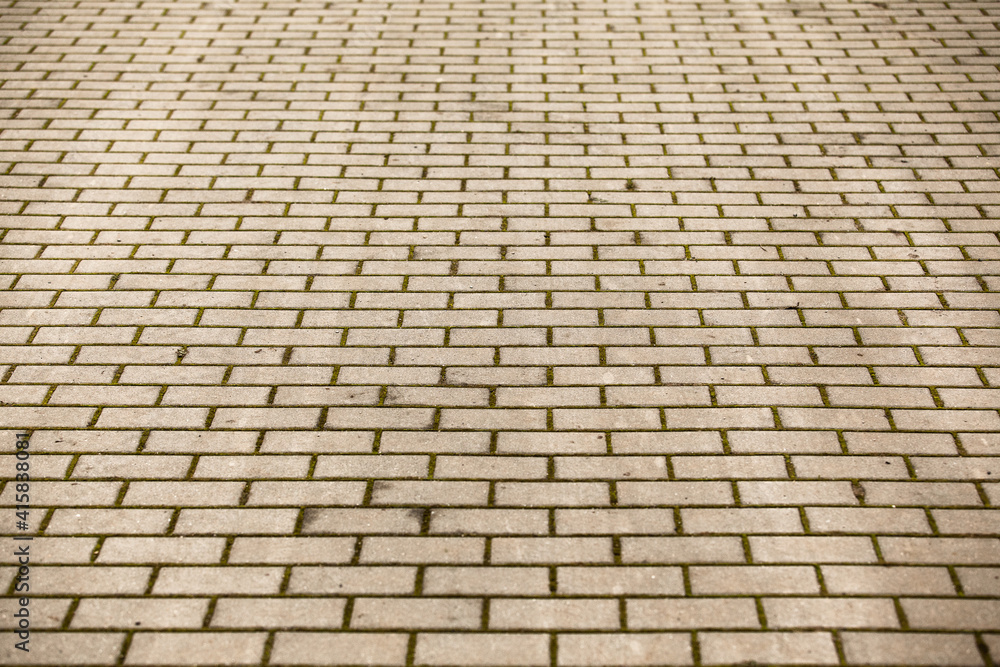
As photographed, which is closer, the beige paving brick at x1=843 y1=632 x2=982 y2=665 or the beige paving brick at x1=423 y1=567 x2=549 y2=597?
the beige paving brick at x1=843 y1=632 x2=982 y2=665

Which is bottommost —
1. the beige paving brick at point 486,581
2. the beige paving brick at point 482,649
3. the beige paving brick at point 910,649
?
the beige paving brick at point 910,649

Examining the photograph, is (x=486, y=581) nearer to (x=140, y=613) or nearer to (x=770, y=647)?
(x=770, y=647)

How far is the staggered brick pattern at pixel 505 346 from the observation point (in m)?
2.41

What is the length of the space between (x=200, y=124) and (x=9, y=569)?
289cm

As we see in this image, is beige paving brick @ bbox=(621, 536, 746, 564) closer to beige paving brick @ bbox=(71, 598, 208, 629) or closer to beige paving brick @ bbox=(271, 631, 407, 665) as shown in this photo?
beige paving brick @ bbox=(271, 631, 407, 665)

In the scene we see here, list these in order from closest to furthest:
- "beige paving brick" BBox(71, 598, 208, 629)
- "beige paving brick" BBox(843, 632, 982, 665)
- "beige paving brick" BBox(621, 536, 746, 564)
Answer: "beige paving brick" BBox(843, 632, 982, 665), "beige paving brick" BBox(71, 598, 208, 629), "beige paving brick" BBox(621, 536, 746, 564)

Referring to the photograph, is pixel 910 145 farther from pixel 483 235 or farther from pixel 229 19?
pixel 229 19

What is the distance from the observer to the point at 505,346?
3219 millimetres

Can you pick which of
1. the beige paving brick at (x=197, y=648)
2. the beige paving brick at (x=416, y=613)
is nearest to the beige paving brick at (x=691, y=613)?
the beige paving brick at (x=416, y=613)

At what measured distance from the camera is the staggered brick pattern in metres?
2.41

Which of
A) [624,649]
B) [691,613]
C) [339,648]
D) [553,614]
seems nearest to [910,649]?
[691,613]

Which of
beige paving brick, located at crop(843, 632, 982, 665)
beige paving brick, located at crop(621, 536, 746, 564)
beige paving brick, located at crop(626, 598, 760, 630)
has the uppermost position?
beige paving brick, located at crop(621, 536, 746, 564)

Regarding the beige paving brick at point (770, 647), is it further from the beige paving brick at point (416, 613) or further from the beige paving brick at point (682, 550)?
the beige paving brick at point (416, 613)

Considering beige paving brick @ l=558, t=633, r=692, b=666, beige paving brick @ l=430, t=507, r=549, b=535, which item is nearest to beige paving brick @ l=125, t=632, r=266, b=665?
beige paving brick @ l=430, t=507, r=549, b=535
